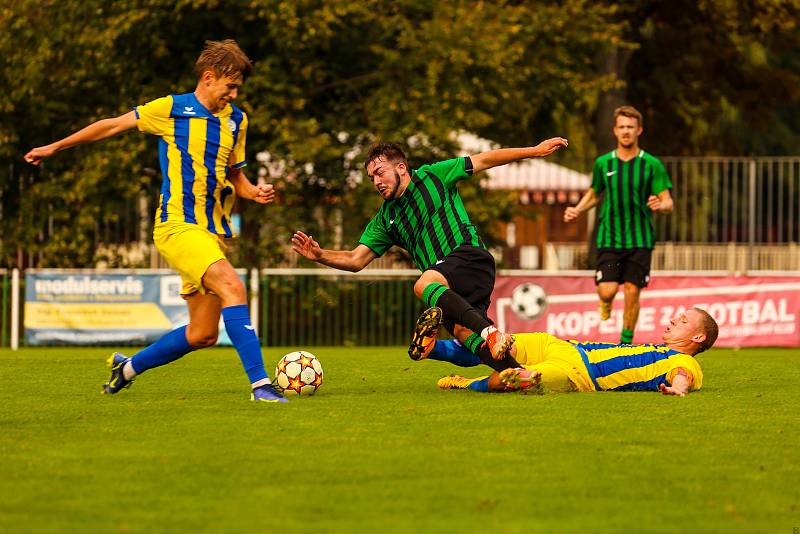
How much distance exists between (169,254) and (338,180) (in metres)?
13.1

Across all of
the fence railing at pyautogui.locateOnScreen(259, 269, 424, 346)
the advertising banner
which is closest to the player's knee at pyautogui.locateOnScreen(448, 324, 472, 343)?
the advertising banner

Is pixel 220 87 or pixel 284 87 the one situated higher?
pixel 284 87

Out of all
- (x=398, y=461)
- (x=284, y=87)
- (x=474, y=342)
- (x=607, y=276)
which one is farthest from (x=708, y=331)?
(x=284, y=87)

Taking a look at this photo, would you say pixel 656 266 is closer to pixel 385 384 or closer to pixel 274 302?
pixel 274 302

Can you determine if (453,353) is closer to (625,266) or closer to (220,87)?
(220,87)

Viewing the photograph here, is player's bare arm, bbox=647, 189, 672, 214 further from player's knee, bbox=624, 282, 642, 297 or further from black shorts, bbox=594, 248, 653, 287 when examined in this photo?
player's knee, bbox=624, 282, 642, 297

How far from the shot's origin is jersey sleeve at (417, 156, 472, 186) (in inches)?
370

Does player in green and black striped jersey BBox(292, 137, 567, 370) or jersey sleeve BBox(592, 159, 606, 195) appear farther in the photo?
jersey sleeve BBox(592, 159, 606, 195)

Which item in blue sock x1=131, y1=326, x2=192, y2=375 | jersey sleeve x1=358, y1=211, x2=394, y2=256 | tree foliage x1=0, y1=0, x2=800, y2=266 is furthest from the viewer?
tree foliage x1=0, y1=0, x2=800, y2=266

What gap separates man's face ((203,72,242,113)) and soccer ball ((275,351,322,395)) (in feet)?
5.31

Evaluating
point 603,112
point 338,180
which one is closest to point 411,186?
point 338,180

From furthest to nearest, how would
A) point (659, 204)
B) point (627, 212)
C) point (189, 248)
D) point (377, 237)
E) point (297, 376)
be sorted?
point (627, 212)
point (659, 204)
point (377, 237)
point (297, 376)
point (189, 248)

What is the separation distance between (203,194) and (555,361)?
7.89 feet

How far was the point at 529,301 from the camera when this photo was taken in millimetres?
19062
